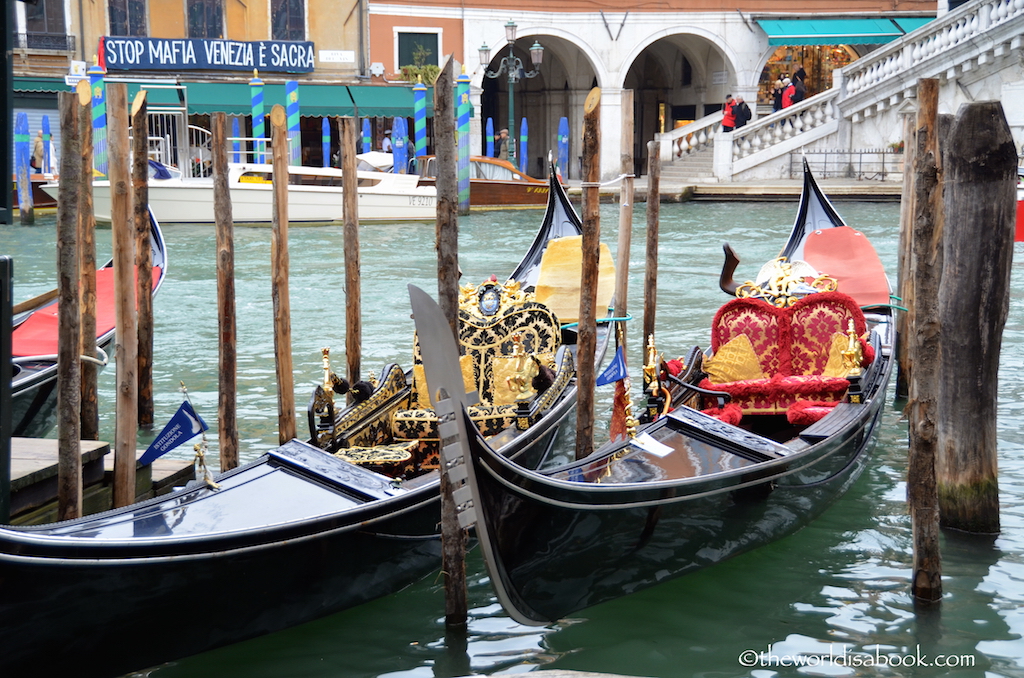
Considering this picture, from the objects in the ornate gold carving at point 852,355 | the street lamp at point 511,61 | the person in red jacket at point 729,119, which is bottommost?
the ornate gold carving at point 852,355

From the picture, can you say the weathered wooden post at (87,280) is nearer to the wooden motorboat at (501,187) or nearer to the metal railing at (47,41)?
the wooden motorboat at (501,187)

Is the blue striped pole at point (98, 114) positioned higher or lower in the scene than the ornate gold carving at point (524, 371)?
higher

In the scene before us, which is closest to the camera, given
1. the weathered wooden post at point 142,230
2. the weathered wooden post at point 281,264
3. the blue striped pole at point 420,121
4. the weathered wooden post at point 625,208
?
the weathered wooden post at point 281,264

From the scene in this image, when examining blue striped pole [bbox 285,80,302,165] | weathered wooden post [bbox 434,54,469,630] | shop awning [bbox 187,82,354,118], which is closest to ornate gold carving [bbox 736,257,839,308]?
weathered wooden post [bbox 434,54,469,630]

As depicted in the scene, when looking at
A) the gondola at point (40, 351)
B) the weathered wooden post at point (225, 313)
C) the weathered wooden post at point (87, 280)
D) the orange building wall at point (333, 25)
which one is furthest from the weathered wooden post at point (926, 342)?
the orange building wall at point (333, 25)

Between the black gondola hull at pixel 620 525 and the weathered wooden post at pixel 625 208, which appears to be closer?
the black gondola hull at pixel 620 525

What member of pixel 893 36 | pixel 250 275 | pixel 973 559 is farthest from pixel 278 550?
pixel 893 36

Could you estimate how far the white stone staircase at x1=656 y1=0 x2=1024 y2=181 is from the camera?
10.8 metres

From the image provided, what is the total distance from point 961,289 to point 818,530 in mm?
854

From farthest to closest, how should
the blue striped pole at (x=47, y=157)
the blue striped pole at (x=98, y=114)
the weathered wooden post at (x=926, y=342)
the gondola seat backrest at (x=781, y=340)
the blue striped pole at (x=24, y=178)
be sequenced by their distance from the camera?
the blue striped pole at (x=47, y=157) → the blue striped pole at (x=98, y=114) → the blue striped pole at (x=24, y=178) → the gondola seat backrest at (x=781, y=340) → the weathered wooden post at (x=926, y=342)

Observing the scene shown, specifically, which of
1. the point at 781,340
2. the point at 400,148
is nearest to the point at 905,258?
the point at 781,340

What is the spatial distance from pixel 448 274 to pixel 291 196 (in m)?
9.38

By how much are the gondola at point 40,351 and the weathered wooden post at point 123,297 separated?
0.93 m

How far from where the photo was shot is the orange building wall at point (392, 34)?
47.0 ft
